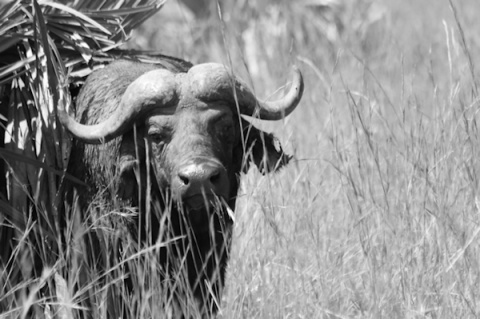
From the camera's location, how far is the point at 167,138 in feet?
19.1

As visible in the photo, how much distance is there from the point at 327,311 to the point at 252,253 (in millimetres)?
894

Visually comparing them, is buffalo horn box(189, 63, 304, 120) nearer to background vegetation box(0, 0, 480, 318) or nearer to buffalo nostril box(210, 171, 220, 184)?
background vegetation box(0, 0, 480, 318)

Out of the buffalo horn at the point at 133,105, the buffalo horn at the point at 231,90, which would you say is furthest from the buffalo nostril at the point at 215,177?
the buffalo horn at the point at 133,105

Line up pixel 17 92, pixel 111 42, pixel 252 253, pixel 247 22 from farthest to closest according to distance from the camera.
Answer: pixel 247 22 < pixel 111 42 < pixel 17 92 < pixel 252 253

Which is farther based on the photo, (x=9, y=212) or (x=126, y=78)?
(x=126, y=78)

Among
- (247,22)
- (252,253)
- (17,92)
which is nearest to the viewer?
(252,253)

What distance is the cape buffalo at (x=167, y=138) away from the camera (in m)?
5.71

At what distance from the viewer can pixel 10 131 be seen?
5777 mm

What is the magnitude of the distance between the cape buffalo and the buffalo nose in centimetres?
6

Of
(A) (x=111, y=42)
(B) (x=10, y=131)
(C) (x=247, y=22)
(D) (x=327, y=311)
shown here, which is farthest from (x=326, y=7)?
(D) (x=327, y=311)

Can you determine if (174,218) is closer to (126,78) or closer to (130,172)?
(130,172)

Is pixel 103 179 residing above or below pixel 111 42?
below

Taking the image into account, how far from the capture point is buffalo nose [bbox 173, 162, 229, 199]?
5398 mm

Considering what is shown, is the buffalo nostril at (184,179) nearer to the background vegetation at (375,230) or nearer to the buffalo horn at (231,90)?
the background vegetation at (375,230)
